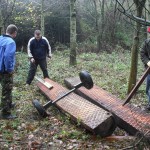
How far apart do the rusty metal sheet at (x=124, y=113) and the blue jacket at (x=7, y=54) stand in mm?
2614

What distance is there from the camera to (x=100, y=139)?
646cm

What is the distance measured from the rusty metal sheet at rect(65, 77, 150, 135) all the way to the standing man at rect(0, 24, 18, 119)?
2.40 meters

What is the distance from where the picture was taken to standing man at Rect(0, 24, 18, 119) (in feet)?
24.7

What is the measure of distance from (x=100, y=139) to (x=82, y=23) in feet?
63.3

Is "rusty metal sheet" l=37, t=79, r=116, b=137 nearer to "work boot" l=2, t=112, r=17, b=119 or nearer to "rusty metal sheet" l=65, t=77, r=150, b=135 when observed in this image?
"rusty metal sheet" l=65, t=77, r=150, b=135

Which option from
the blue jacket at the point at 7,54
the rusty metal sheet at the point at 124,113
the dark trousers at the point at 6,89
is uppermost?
the blue jacket at the point at 7,54

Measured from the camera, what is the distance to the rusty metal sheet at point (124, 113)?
21.7ft

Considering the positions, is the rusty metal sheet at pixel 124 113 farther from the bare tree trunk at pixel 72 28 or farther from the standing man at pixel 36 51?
the bare tree trunk at pixel 72 28

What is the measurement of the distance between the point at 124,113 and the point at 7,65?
3171 millimetres

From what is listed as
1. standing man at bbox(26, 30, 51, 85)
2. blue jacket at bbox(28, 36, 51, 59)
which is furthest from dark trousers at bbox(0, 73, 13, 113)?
blue jacket at bbox(28, 36, 51, 59)

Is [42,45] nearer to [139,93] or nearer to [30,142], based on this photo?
[139,93]

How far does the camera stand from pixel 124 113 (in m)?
7.29

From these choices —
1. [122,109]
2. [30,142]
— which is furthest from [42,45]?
[30,142]

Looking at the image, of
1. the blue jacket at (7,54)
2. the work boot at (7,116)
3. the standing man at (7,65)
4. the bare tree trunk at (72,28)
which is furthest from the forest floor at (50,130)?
the bare tree trunk at (72,28)
